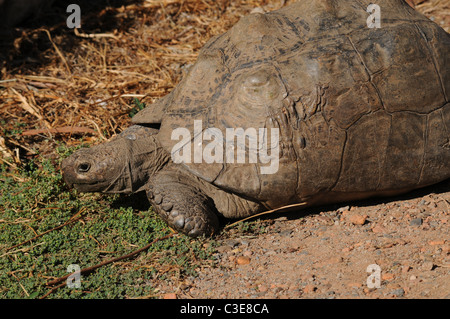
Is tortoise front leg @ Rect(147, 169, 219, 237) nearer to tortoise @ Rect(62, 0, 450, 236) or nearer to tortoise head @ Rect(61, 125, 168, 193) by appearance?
tortoise @ Rect(62, 0, 450, 236)

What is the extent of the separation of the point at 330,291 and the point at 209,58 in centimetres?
208

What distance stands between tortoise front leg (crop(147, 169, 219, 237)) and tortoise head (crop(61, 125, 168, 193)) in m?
0.22

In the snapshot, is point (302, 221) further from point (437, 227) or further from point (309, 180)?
point (437, 227)

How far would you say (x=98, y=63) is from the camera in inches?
285

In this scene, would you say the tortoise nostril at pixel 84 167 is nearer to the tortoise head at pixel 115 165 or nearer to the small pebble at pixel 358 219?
the tortoise head at pixel 115 165

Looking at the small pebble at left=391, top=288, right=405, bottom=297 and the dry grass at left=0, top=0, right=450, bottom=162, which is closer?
the small pebble at left=391, top=288, right=405, bottom=297

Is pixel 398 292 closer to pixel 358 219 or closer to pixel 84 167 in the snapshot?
pixel 358 219

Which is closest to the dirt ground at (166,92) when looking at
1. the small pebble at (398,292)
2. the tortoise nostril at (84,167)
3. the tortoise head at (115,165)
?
the small pebble at (398,292)

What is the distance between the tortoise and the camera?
4.21 metres

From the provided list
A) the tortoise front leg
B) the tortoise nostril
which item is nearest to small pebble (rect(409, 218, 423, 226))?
the tortoise front leg

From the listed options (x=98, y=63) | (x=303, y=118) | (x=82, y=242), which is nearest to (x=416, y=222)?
(x=303, y=118)

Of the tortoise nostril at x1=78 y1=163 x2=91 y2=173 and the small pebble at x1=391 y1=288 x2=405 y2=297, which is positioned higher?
the tortoise nostril at x1=78 y1=163 x2=91 y2=173

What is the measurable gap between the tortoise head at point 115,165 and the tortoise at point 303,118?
15 mm

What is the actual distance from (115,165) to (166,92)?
2.02 m
